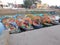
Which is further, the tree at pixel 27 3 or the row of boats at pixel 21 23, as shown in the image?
the tree at pixel 27 3

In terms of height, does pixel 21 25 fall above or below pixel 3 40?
below

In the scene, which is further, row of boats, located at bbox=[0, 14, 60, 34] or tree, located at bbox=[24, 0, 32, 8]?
tree, located at bbox=[24, 0, 32, 8]

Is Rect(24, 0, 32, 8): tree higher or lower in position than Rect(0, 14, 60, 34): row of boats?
higher

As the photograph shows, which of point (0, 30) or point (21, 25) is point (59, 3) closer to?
point (21, 25)

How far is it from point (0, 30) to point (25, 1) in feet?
13.5

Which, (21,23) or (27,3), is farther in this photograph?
(27,3)

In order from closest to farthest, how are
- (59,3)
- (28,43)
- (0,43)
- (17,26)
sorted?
(0,43), (28,43), (17,26), (59,3)

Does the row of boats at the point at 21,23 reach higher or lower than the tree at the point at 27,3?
lower

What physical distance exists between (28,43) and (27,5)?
12.0 ft

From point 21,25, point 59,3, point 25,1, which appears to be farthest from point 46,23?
point 59,3

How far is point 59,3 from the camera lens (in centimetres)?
648

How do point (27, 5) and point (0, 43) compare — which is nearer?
point (0, 43)

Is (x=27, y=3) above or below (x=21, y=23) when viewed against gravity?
above

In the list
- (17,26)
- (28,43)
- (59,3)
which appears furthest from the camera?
(59,3)
